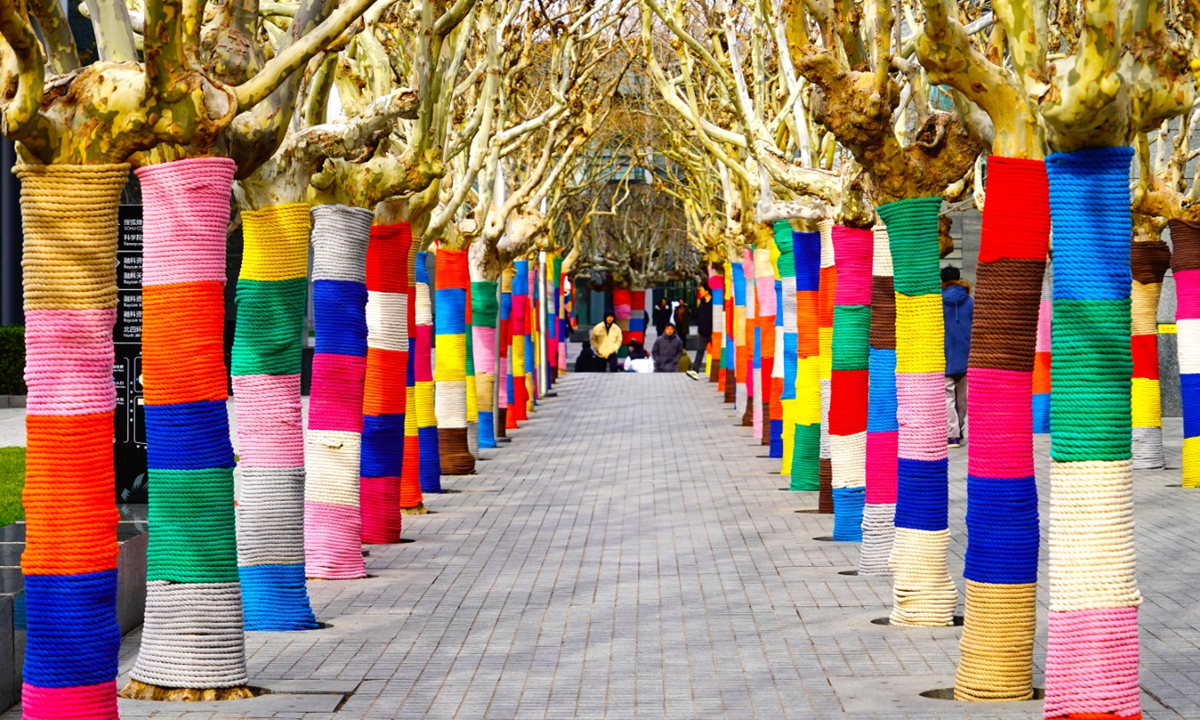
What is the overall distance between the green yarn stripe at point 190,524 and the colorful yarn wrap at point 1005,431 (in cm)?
318

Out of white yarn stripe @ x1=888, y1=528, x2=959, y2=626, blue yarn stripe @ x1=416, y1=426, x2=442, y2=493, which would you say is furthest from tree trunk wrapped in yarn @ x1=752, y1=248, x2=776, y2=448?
white yarn stripe @ x1=888, y1=528, x2=959, y2=626

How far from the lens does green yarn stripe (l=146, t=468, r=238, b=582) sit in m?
7.15

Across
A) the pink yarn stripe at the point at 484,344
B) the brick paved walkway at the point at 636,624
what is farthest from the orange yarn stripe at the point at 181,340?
the pink yarn stripe at the point at 484,344

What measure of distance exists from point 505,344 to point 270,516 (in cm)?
1581

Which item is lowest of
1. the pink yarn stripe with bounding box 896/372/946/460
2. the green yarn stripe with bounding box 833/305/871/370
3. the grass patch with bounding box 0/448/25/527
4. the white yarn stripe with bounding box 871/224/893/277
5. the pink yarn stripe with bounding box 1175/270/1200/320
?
the grass patch with bounding box 0/448/25/527

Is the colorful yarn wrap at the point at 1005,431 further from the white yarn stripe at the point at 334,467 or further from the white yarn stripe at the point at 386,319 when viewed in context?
the white yarn stripe at the point at 386,319

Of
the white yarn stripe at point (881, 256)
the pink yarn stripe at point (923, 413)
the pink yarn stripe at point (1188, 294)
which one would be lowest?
the pink yarn stripe at point (923, 413)

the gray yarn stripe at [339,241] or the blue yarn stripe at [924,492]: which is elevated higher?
the gray yarn stripe at [339,241]

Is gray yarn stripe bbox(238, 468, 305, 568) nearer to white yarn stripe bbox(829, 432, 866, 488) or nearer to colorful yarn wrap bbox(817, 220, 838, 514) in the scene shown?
white yarn stripe bbox(829, 432, 866, 488)

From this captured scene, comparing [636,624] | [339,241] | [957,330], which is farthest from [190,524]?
[957,330]

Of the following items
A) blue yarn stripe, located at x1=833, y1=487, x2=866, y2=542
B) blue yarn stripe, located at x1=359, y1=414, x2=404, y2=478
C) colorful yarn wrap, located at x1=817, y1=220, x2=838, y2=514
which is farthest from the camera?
colorful yarn wrap, located at x1=817, y1=220, x2=838, y2=514

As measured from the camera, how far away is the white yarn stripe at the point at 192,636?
7.21 m

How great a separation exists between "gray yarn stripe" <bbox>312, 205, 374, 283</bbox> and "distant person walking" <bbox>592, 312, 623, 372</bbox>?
35726mm

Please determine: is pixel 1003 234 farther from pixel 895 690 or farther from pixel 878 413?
pixel 878 413
